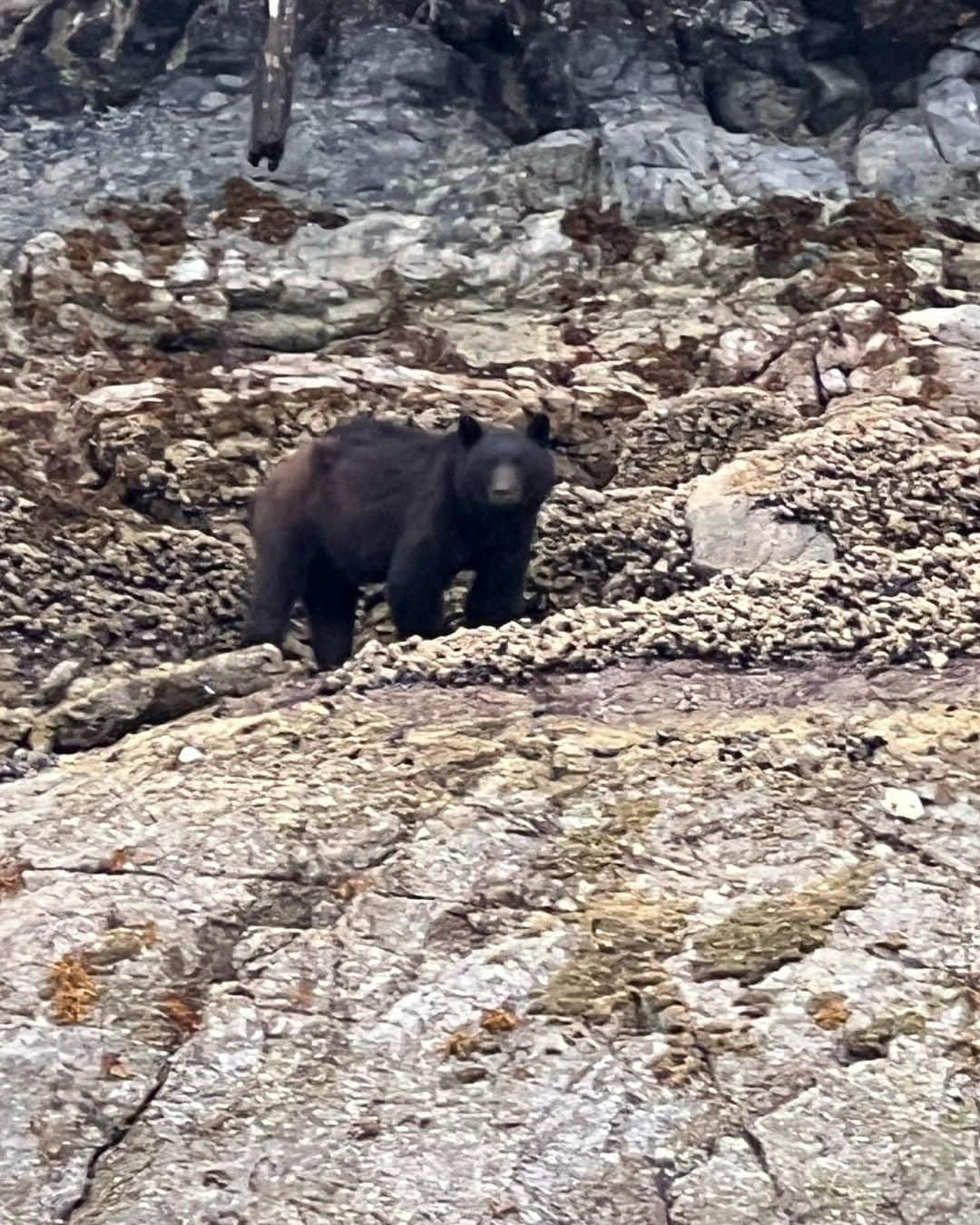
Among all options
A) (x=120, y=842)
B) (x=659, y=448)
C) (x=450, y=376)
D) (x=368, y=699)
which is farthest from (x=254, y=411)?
(x=120, y=842)

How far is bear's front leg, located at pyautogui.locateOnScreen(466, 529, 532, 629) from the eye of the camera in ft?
46.6

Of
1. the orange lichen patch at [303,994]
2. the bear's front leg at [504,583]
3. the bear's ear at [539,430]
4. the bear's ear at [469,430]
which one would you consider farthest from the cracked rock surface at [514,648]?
the bear's ear at [469,430]

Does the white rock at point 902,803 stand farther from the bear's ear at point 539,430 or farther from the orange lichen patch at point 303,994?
the bear's ear at point 539,430

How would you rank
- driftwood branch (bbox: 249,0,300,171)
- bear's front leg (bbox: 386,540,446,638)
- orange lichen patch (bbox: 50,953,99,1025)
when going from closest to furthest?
orange lichen patch (bbox: 50,953,99,1025) → bear's front leg (bbox: 386,540,446,638) → driftwood branch (bbox: 249,0,300,171)

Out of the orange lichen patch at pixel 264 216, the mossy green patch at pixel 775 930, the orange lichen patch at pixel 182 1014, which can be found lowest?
the orange lichen patch at pixel 182 1014

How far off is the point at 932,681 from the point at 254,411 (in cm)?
713

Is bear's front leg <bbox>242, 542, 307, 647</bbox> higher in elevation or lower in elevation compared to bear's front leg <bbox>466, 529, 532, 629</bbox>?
lower

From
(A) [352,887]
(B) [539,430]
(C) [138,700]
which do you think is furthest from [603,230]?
(A) [352,887]

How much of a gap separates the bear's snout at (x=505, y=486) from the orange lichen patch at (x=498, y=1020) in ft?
17.3

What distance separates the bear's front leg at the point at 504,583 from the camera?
14203 mm

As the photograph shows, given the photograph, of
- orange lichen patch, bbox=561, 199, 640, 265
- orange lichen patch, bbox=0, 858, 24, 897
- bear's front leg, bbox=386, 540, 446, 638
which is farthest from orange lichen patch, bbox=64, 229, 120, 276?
orange lichen patch, bbox=0, 858, 24, 897

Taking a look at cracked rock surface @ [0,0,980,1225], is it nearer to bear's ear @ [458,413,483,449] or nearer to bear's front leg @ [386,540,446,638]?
bear's front leg @ [386,540,446,638]

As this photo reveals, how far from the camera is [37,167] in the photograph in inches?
723

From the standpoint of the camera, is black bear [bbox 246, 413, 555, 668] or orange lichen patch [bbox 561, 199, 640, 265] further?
orange lichen patch [bbox 561, 199, 640, 265]
